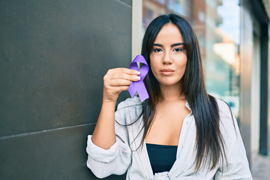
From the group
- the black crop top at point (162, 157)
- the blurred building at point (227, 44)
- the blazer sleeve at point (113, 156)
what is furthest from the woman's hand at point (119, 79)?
the blurred building at point (227, 44)

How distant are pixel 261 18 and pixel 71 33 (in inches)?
250

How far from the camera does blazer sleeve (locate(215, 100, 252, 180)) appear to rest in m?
1.53

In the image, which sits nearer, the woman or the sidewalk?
the woman

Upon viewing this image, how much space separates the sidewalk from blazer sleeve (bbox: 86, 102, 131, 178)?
4514mm

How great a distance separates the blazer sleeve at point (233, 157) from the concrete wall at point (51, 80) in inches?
34.7

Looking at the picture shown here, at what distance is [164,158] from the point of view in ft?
5.14

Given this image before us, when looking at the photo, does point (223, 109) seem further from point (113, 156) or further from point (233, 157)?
point (113, 156)

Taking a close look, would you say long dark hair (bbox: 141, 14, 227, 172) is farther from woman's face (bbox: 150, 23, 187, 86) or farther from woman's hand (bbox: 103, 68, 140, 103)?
woman's hand (bbox: 103, 68, 140, 103)

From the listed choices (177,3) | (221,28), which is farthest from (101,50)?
(221,28)

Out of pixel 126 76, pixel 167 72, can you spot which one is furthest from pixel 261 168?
pixel 126 76

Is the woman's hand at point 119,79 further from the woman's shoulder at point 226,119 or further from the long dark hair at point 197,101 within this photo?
the woman's shoulder at point 226,119

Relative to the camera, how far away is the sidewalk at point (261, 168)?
16.9 ft

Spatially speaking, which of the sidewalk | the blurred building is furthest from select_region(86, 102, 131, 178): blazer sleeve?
the sidewalk

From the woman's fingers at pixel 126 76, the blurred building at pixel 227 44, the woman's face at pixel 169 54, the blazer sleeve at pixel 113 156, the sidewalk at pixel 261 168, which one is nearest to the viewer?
the woman's fingers at pixel 126 76
